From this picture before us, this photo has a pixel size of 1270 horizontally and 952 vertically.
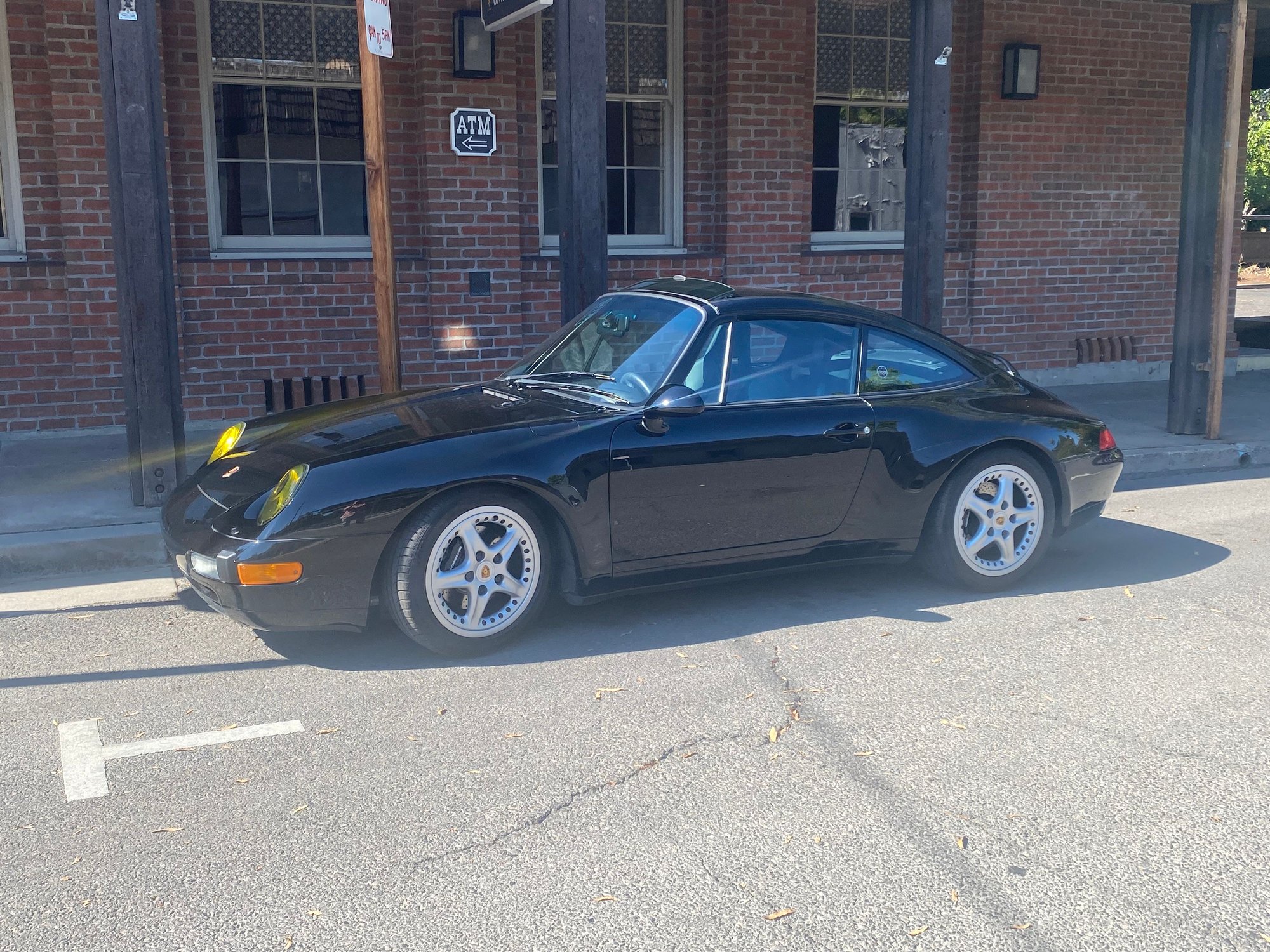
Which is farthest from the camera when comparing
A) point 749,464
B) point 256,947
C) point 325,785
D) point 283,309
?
point 283,309

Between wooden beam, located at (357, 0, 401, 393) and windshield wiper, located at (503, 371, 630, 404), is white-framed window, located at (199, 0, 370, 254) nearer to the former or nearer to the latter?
wooden beam, located at (357, 0, 401, 393)

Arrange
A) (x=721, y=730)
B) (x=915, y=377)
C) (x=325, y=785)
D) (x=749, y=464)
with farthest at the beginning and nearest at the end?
(x=915, y=377)
(x=749, y=464)
(x=721, y=730)
(x=325, y=785)

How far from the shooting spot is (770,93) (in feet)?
34.3

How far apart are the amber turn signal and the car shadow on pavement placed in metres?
0.45

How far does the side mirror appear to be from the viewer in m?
4.97

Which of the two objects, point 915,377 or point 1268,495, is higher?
point 915,377

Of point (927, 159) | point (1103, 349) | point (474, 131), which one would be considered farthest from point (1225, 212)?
point (474, 131)

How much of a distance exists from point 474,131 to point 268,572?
4079 millimetres

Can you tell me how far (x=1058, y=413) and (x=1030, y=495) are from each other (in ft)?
1.43

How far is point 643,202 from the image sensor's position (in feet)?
34.9

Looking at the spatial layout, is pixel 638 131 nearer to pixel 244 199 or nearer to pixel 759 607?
pixel 244 199

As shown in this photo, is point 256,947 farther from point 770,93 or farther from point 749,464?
point 770,93

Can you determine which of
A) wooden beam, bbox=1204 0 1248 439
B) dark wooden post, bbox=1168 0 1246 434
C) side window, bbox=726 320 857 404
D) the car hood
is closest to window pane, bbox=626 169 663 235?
dark wooden post, bbox=1168 0 1246 434

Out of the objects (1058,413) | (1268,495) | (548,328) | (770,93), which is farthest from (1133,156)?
(1058,413)
